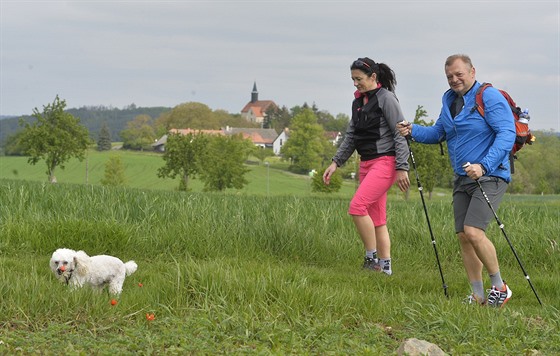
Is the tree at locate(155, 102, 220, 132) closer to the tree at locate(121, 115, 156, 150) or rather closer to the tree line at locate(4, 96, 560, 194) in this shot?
the tree line at locate(4, 96, 560, 194)

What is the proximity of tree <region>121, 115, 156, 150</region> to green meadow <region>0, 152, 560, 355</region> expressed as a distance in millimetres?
129912

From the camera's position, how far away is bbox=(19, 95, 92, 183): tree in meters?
58.2

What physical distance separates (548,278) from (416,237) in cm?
199

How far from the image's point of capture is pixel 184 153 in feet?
206

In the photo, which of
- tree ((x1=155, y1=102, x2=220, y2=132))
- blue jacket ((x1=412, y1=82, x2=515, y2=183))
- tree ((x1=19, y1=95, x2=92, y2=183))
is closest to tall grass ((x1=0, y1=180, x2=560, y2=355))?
blue jacket ((x1=412, y1=82, x2=515, y2=183))

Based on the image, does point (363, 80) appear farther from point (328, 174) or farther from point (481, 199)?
point (481, 199)

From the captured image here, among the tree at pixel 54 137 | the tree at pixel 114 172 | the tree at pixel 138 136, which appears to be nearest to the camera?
the tree at pixel 54 137

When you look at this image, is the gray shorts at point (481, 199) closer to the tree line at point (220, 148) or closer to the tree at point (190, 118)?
the tree line at point (220, 148)

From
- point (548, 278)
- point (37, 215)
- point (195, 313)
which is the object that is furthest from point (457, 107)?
point (37, 215)

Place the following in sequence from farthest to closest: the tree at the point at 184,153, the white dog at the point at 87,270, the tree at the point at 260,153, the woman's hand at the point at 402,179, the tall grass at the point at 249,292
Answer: the tree at the point at 260,153 < the tree at the point at 184,153 < the woman's hand at the point at 402,179 < the white dog at the point at 87,270 < the tall grass at the point at 249,292

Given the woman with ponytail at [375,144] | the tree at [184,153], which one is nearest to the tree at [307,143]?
the tree at [184,153]

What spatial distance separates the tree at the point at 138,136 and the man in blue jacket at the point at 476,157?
13330 centimetres

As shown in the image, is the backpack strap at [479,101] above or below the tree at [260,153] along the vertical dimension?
above

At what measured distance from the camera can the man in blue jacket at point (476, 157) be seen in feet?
19.7
